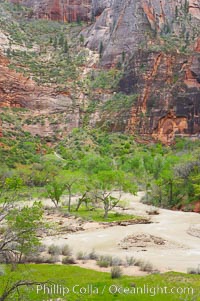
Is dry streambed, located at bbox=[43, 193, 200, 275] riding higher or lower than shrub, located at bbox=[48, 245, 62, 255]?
lower

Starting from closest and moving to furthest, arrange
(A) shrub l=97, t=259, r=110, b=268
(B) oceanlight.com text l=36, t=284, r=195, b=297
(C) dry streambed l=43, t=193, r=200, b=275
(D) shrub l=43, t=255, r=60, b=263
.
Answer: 1. (B) oceanlight.com text l=36, t=284, r=195, b=297
2. (A) shrub l=97, t=259, r=110, b=268
3. (D) shrub l=43, t=255, r=60, b=263
4. (C) dry streambed l=43, t=193, r=200, b=275

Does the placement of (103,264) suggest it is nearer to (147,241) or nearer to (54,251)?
(54,251)

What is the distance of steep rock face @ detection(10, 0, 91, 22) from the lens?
136 metres

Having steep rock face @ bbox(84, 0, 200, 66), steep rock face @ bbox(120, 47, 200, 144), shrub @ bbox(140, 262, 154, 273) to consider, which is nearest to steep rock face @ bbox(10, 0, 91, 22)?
steep rock face @ bbox(84, 0, 200, 66)

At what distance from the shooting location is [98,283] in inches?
563

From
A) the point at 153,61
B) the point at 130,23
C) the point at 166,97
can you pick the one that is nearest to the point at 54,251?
the point at 166,97

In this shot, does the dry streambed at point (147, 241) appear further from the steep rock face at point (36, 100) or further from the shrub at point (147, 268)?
the steep rock face at point (36, 100)

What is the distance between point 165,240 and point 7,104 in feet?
237

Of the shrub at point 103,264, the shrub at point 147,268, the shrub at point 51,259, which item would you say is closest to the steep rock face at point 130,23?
the shrub at point 51,259

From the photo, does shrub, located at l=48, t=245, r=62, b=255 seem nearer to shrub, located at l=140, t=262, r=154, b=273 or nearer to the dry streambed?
the dry streambed

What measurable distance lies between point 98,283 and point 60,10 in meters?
135

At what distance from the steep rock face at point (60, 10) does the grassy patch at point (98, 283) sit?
426 feet

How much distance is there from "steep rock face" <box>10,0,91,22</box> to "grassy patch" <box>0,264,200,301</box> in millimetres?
129693

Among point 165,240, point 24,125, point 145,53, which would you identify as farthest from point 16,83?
point 165,240
